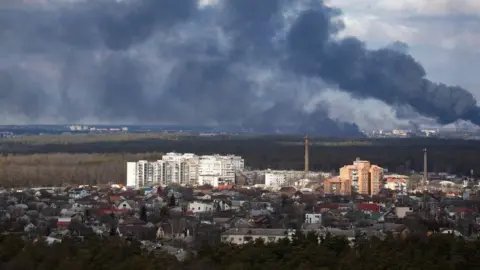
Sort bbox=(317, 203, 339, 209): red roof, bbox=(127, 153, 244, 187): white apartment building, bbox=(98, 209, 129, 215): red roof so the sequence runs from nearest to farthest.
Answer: bbox=(98, 209, 129, 215): red roof < bbox=(317, 203, 339, 209): red roof < bbox=(127, 153, 244, 187): white apartment building

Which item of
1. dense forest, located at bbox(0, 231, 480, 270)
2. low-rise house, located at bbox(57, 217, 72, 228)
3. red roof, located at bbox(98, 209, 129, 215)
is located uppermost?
dense forest, located at bbox(0, 231, 480, 270)

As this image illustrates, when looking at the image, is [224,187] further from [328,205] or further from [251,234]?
[251,234]

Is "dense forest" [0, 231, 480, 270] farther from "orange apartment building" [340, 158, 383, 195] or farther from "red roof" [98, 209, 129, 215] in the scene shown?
"orange apartment building" [340, 158, 383, 195]

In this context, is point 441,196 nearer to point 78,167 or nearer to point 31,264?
point 78,167

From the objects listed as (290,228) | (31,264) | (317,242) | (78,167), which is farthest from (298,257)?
(78,167)

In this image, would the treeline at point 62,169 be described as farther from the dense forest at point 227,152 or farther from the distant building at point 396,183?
the distant building at point 396,183

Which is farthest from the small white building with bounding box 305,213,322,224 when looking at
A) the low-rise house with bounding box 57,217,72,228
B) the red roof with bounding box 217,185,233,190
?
the red roof with bounding box 217,185,233,190
